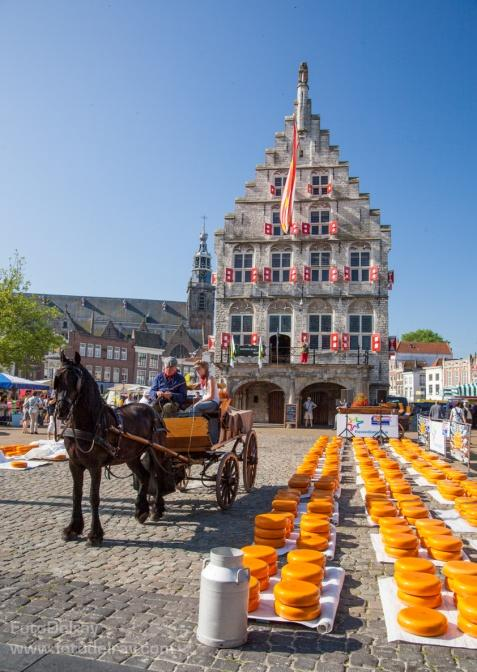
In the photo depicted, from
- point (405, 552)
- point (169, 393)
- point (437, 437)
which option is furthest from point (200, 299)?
point (405, 552)

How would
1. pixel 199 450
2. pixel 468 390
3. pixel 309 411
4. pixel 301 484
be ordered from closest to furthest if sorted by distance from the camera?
pixel 199 450 < pixel 301 484 < pixel 309 411 < pixel 468 390

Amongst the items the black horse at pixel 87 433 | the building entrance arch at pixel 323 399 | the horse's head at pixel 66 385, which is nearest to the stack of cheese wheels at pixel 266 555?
the black horse at pixel 87 433

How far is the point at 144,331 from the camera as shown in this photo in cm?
8075

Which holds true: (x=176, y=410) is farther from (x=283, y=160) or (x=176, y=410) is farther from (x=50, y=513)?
(x=283, y=160)

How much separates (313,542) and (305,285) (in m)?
25.9

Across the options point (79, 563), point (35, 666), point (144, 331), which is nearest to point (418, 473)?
point (79, 563)

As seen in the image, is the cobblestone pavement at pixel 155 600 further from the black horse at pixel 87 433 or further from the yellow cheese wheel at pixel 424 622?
the black horse at pixel 87 433

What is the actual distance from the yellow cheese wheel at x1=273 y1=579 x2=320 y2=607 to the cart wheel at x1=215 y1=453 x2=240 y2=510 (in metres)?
3.19

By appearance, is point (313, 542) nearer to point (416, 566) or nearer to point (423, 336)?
point (416, 566)

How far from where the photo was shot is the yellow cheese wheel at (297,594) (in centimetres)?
375

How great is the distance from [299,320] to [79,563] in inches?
1019

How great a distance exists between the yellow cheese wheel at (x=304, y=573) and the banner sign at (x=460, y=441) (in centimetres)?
849

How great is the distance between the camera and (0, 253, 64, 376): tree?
3291 cm

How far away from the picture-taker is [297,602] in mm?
3750
